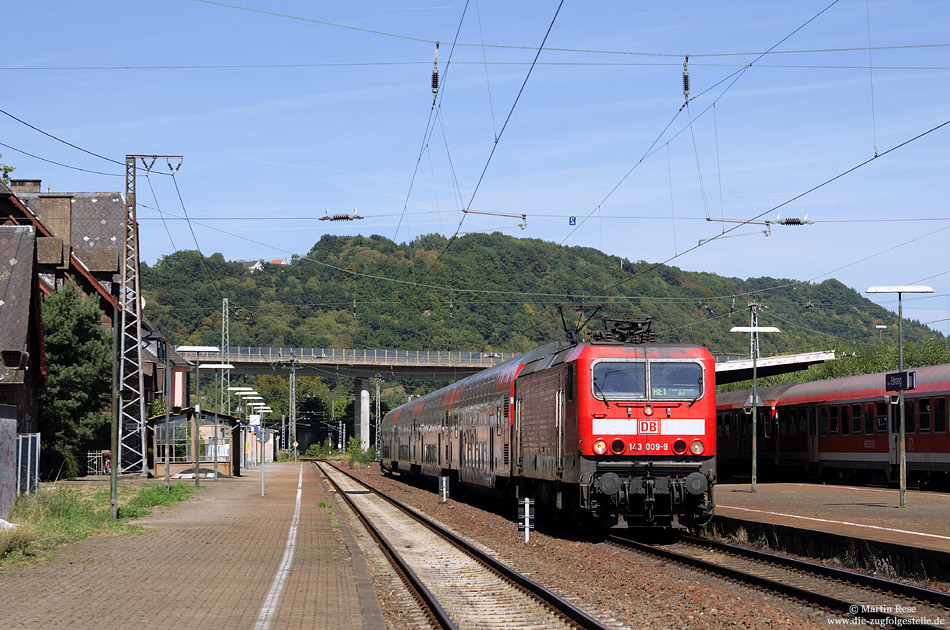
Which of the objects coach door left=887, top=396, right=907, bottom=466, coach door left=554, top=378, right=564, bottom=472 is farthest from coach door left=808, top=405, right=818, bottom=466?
coach door left=554, top=378, right=564, bottom=472

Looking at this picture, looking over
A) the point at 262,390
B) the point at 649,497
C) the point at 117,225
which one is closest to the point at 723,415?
the point at 649,497

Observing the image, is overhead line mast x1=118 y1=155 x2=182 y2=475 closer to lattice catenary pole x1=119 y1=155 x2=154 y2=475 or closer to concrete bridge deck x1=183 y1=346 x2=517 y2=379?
lattice catenary pole x1=119 y1=155 x2=154 y2=475

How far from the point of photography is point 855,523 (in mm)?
19891

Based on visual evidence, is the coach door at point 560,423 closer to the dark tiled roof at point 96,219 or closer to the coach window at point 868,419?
the coach window at point 868,419

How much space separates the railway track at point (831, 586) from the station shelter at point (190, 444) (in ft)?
107

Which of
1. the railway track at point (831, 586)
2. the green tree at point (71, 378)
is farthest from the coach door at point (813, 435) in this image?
the green tree at point (71, 378)

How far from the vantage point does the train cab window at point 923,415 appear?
31.7m

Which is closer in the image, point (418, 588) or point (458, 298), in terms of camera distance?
point (418, 588)

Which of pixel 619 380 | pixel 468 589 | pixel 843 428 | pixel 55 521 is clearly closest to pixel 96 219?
pixel 843 428

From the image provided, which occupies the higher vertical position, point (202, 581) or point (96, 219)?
point (96, 219)

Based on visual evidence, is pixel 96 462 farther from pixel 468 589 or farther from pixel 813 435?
pixel 468 589

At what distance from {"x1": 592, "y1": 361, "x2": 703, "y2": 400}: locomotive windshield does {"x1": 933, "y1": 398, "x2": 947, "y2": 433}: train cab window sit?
14.0 m

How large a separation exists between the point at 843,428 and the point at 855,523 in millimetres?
17798

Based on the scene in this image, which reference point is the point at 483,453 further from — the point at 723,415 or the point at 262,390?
the point at 262,390
